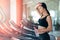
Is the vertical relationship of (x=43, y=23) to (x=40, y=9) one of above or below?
below

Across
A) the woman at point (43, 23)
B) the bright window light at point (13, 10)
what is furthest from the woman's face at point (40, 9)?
the bright window light at point (13, 10)

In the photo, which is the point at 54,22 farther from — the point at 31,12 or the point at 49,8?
the point at 31,12

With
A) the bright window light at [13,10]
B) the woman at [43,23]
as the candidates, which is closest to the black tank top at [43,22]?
the woman at [43,23]

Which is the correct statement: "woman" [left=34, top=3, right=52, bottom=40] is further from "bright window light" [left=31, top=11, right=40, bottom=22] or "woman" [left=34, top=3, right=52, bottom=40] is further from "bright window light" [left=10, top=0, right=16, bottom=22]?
"bright window light" [left=10, top=0, right=16, bottom=22]

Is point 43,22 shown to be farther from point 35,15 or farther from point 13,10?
point 13,10

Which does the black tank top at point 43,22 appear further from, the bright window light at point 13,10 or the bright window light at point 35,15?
the bright window light at point 13,10

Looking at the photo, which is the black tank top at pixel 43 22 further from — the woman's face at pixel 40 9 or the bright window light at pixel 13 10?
the bright window light at pixel 13 10

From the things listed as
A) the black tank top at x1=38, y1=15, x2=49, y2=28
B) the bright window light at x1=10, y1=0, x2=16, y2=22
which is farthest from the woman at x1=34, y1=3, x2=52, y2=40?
the bright window light at x1=10, y1=0, x2=16, y2=22

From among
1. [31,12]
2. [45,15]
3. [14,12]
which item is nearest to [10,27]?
[14,12]

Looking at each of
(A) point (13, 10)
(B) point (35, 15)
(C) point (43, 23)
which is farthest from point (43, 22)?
(A) point (13, 10)

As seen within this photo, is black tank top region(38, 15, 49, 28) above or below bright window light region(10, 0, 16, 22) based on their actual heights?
below

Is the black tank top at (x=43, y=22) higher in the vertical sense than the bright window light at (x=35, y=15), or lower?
lower

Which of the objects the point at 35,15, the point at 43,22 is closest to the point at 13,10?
the point at 35,15

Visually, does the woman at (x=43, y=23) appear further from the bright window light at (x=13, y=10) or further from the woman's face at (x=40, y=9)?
the bright window light at (x=13, y=10)
